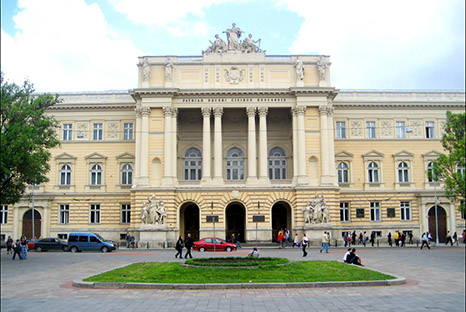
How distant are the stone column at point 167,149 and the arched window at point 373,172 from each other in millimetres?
24066

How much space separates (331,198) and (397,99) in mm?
16866

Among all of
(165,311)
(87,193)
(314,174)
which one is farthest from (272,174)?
(165,311)

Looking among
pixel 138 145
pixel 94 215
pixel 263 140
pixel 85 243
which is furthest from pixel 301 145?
pixel 94 215

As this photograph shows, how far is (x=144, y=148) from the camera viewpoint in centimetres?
5281

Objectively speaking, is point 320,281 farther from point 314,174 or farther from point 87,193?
point 87,193

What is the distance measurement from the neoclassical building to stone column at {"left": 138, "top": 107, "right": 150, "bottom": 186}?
0.36 ft

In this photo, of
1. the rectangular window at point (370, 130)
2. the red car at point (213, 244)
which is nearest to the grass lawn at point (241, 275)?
the red car at point (213, 244)

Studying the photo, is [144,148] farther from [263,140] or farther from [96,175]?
[263,140]

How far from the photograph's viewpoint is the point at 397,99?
5966 centimetres

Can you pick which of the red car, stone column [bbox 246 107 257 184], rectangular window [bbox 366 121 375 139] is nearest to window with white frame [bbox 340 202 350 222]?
rectangular window [bbox 366 121 375 139]

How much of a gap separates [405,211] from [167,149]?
2926cm

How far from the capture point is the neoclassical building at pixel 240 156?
52312 millimetres

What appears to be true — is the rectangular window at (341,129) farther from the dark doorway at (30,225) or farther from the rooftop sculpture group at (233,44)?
the dark doorway at (30,225)

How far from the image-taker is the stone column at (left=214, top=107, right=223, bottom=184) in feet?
175
